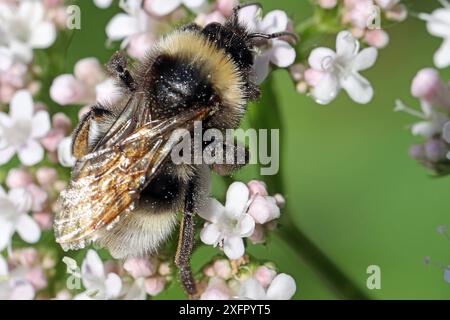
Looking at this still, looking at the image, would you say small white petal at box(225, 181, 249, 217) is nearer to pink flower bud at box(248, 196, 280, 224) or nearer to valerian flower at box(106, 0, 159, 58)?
pink flower bud at box(248, 196, 280, 224)

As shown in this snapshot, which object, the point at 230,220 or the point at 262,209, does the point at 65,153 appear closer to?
Answer: the point at 230,220

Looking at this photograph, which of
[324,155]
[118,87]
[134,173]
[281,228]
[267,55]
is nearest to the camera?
[134,173]

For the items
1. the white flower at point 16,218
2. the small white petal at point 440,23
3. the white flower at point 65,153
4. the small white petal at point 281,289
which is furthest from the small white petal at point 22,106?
the small white petal at point 440,23

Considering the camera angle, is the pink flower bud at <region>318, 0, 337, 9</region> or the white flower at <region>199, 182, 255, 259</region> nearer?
the white flower at <region>199, 182, 255, 259</region>

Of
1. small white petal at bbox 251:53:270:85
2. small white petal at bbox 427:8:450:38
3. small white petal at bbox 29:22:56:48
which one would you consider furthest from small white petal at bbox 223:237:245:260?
small white petal at bbox 29:22:56:48

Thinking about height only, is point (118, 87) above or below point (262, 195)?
above
